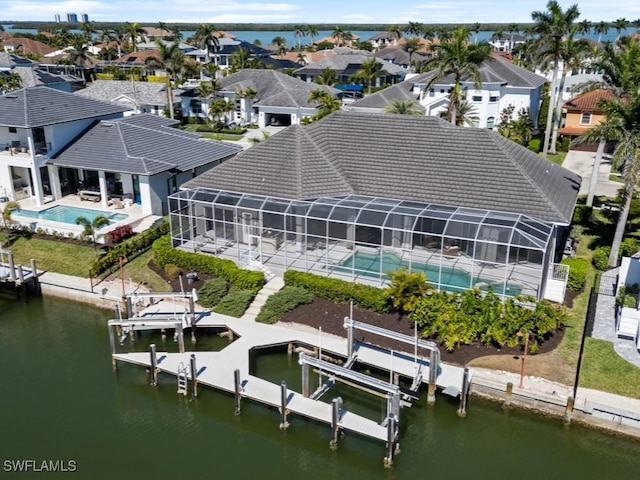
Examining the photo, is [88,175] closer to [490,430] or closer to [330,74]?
[490,430]

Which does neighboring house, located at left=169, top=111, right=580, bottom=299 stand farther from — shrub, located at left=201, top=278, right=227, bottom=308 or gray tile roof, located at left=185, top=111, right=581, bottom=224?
shrub, located at left=201, top=278, right=227, bottom=308

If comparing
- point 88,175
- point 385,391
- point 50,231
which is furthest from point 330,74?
point 385,391

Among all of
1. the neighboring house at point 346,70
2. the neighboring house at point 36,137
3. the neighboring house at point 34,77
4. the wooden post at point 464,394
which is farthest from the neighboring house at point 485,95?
the wooden post at point 464,394

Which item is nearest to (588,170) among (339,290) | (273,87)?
(339,290)

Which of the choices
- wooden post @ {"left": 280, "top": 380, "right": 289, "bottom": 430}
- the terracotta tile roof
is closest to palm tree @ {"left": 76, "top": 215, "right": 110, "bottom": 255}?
wooden post @ {"left": 280, "top": 380, "right": 289, "bottom": 430}

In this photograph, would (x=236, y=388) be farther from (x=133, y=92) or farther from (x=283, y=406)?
(x=133, y=92)

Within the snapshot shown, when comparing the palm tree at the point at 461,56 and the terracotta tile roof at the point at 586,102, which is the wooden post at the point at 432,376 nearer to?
the palm tree at the point at 461,56
